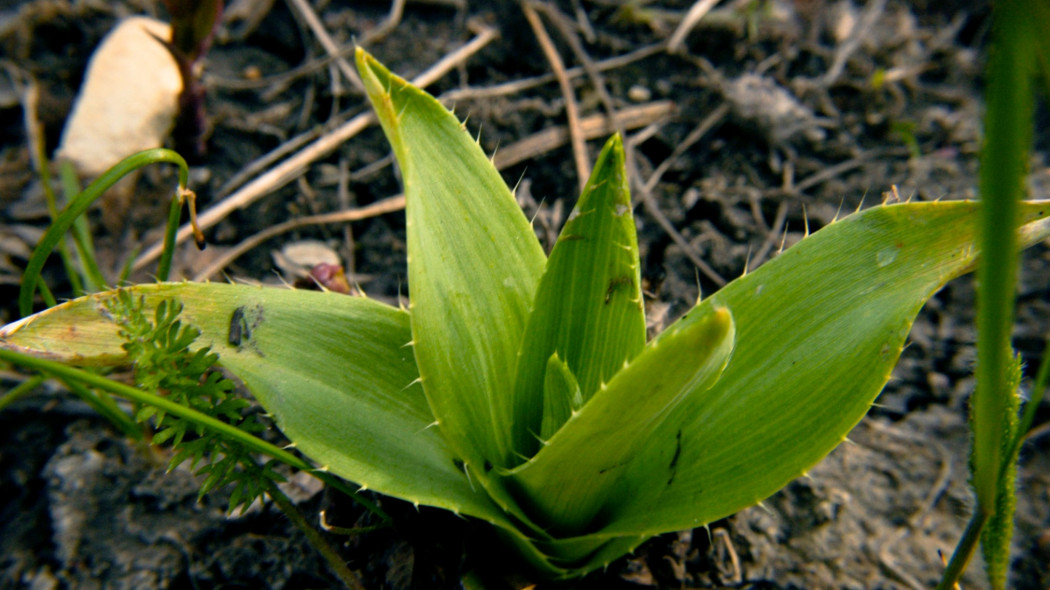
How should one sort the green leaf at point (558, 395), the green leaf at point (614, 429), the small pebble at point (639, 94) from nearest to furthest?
1. the green leaf at point (614, 429)
2. the green leaf at point (558, 395)
3. the small pebble at point (639, 94)

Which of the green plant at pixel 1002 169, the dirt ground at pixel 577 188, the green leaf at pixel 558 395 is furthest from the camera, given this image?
the dirt ground at pixel 577 188

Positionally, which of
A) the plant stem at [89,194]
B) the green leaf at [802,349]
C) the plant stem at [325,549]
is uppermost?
the plant stem at [89,194]

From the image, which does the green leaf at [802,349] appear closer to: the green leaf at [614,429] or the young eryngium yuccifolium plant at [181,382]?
the green leaf at [614,429]

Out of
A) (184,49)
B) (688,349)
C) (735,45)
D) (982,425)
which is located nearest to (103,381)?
(688,349)

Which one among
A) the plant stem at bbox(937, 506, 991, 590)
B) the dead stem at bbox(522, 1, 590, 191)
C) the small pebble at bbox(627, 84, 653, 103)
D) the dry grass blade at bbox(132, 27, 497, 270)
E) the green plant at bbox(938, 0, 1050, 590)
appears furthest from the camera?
the small pebble at bbox(627, 84, 653, 103)

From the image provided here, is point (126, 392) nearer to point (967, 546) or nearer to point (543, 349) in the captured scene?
point (543, 349)

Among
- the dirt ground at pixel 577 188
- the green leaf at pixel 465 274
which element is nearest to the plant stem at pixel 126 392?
the green leaf at pixel 465 274

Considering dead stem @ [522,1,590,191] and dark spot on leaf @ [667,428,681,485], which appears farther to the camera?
dead stem @ [522,1,590,191]

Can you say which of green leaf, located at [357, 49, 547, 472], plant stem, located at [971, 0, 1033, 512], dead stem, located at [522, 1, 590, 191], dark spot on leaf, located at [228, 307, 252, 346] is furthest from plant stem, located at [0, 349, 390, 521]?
dead stem, located at [522, 1, 590, 191]

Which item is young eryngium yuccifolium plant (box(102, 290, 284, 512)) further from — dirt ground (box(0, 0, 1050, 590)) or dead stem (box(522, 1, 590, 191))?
dead stem (box(522, 1, 590, 191))
